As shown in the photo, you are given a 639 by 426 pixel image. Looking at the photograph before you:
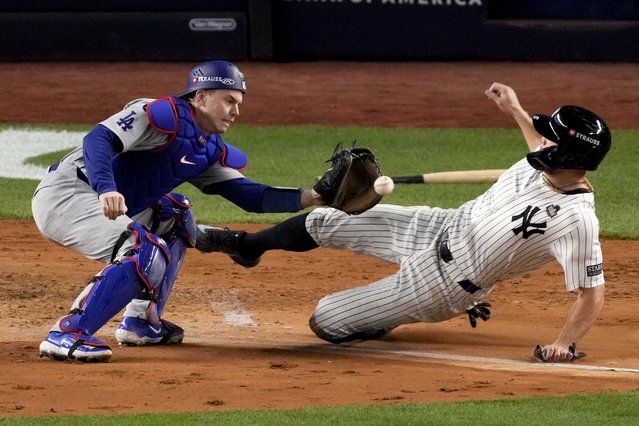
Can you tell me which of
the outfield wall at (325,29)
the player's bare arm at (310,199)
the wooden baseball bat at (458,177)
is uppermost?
the player's bare arm at (310,199)

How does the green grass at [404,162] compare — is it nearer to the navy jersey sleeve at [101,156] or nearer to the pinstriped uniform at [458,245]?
the pinstriped uniform at [458,245]

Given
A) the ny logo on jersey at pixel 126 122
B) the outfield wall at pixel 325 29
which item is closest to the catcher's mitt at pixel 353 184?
the ny logo on jersey at pixel 126 122

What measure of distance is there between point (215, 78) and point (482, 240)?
4.58 feet

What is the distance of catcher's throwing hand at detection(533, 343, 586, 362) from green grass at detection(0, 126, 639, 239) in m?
3.47

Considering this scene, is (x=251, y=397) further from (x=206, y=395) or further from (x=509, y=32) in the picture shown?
(x=509, y=32)

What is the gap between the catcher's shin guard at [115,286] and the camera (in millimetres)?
5605

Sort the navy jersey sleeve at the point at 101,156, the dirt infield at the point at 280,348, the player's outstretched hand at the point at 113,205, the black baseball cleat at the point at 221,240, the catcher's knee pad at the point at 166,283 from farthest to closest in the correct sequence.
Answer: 1. the black baseball cleat at the point at 221,240
2. the catcher's knee pad at the point at 166,283
3. the navy jersey sleeve at the point at 101,156
4. the player's outstretched hand at the point at 113,205
5. the dirt infield at the point at 280,348

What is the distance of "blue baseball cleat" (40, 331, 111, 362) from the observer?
5.60 m

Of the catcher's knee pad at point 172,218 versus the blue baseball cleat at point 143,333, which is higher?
the catcher's knee pad at point 172,218

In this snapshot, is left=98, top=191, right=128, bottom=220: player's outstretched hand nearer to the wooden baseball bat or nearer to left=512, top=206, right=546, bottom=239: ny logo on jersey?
left=512, top=206, right=546, bottom=239: ny logo on jersey

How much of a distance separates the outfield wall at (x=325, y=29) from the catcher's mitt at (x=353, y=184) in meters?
10.0

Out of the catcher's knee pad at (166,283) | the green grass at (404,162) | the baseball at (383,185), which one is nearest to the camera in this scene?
the baseball at (383,185)

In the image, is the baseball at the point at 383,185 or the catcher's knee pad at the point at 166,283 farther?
the catcher's knee pad at the point at 166,283

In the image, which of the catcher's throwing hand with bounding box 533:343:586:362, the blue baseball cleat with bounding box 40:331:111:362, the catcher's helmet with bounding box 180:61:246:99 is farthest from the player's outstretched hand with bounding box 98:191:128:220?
the catcher's throwing hand with bounding box 533:343:586:362
